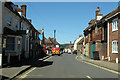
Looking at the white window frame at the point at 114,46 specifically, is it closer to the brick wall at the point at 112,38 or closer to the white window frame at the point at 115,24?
the brick wall at the point at 112,38

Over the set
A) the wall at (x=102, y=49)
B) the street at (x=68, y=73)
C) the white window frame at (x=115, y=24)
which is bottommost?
the street at (x=68, y=73)

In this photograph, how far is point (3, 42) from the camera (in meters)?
13.3

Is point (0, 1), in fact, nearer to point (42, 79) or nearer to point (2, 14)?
point (2, 14)

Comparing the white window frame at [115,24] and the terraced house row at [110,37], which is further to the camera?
the white window frame at [115,24]

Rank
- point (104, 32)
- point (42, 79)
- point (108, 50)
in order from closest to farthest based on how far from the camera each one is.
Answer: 1. point (42, 79)
2. point (108, 50)
3. point (104, 32)

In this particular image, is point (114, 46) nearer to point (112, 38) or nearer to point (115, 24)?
point (112, 38)

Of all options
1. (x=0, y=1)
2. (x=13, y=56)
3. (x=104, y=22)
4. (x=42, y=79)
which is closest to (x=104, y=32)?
(x=104, y=22)

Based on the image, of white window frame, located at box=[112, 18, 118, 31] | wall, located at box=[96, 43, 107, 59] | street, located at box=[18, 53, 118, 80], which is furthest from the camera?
wall, located at box=[96, 43, 107, 59]

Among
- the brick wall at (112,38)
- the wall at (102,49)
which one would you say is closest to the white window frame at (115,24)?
the brick wall at (112,38)

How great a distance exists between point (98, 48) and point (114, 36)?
17.5 ft

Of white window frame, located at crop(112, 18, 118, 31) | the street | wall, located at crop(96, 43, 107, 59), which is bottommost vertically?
the street

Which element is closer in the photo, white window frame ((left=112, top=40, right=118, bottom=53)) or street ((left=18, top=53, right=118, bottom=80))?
street ((left=18, top=53, right=118, bottom=80))

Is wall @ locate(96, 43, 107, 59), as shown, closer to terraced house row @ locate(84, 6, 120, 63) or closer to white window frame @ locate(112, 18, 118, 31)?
terraced house row @ locate(84, 6, 120, 63)

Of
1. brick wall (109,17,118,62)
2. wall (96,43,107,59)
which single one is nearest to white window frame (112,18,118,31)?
brick wall (109,17,118,62)
